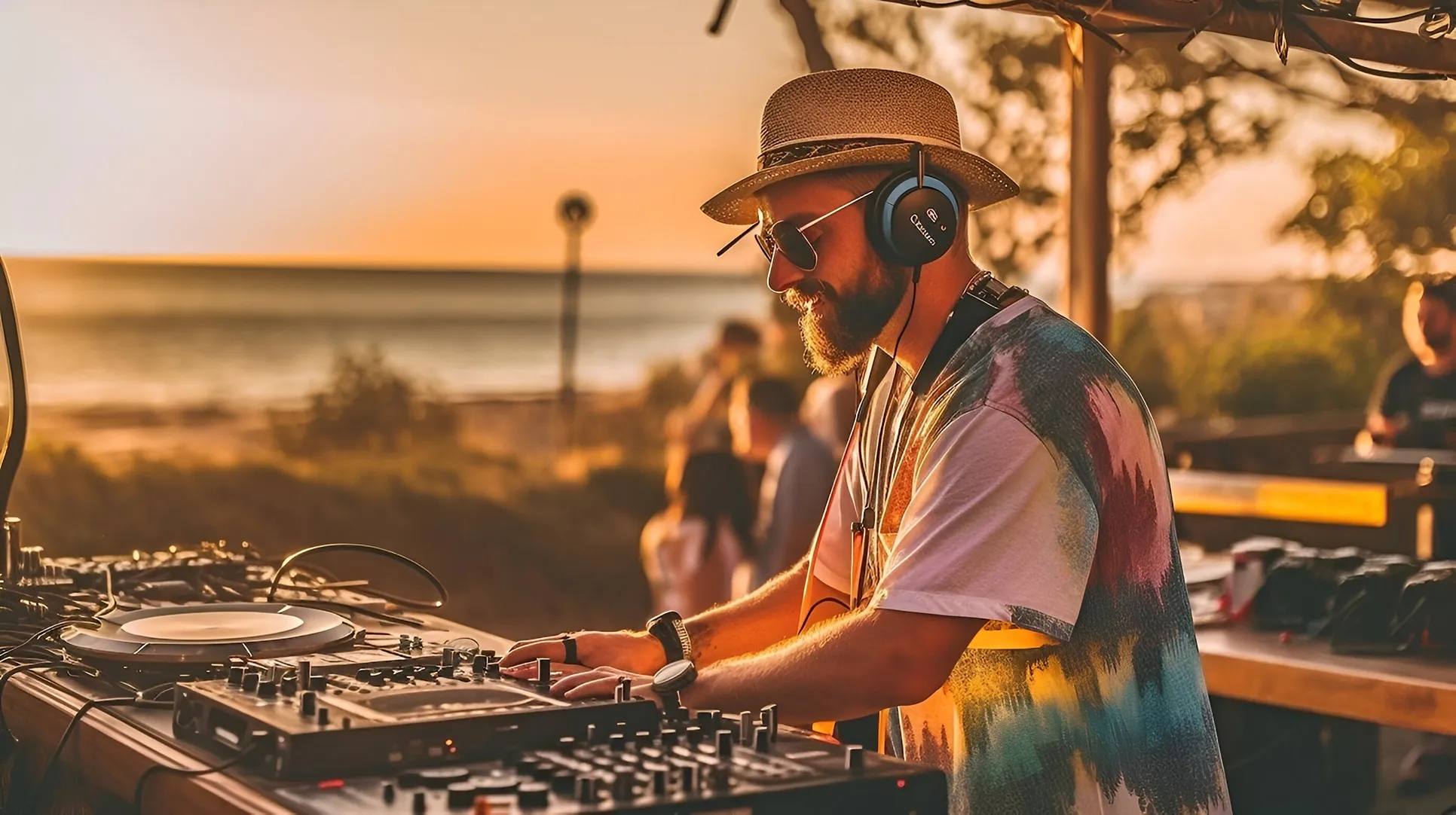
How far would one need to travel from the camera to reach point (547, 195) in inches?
1181

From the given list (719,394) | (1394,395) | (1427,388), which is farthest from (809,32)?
(1394,395)

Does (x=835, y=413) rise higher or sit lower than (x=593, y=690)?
higher

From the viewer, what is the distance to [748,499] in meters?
6.79

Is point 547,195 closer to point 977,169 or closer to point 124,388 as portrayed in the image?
point 124,388

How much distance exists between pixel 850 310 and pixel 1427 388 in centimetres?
627

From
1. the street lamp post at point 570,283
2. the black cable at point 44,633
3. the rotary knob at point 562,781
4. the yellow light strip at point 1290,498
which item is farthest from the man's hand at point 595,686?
the street lamp post at point 570,283

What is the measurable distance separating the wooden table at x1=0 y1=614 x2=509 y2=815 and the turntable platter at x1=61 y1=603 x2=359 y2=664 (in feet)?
0.29

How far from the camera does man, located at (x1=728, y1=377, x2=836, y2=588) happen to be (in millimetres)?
6160

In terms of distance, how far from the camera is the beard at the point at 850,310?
2322 mm

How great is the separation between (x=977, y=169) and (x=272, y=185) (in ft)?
85.4

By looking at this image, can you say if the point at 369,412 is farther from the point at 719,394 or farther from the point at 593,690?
the point at 593,690

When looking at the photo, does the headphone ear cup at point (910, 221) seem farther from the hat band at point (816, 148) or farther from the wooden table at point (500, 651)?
the wooden table at point (500, 651)

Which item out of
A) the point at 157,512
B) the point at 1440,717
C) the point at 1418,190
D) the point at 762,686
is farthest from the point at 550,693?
the point at 1418,190

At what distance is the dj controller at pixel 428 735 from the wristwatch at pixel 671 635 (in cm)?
27
